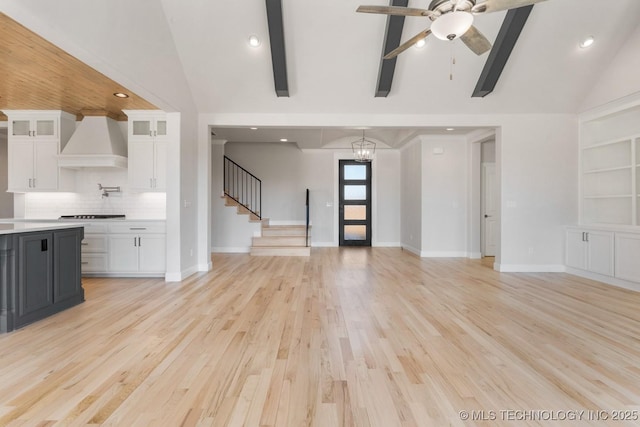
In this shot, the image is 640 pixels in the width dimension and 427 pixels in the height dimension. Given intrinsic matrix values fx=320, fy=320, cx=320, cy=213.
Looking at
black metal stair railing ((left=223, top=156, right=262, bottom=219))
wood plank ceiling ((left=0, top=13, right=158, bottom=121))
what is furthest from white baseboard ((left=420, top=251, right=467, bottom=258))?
wood plank ceiling ((left=0, top=13, right=158, bottom=121))

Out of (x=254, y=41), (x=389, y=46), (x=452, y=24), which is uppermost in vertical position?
(x=254, y=41)

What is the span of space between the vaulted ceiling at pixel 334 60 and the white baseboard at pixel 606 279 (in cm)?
278

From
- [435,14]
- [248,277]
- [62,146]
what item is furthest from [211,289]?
[435,14]

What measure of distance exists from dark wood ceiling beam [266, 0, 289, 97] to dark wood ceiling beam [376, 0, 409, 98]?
1415 mm

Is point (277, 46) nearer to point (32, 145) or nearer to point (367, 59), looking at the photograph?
point (367, 59)

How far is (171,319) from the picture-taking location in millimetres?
3248

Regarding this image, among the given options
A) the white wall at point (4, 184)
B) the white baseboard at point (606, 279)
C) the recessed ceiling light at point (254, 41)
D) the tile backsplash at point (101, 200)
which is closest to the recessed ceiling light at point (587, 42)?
the white baseboard at point (606, 279)

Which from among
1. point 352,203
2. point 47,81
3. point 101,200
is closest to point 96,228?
point 101,200

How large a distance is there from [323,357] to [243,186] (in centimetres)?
726

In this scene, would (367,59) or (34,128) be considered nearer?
(367,59)

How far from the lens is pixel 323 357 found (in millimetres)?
2400

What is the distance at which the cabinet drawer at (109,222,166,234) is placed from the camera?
5.05m

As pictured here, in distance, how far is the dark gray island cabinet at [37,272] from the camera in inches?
114

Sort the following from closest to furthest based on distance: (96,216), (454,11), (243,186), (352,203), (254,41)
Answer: (454,11) < (254,41) < (96,216) < (243,186) < (352,203)
